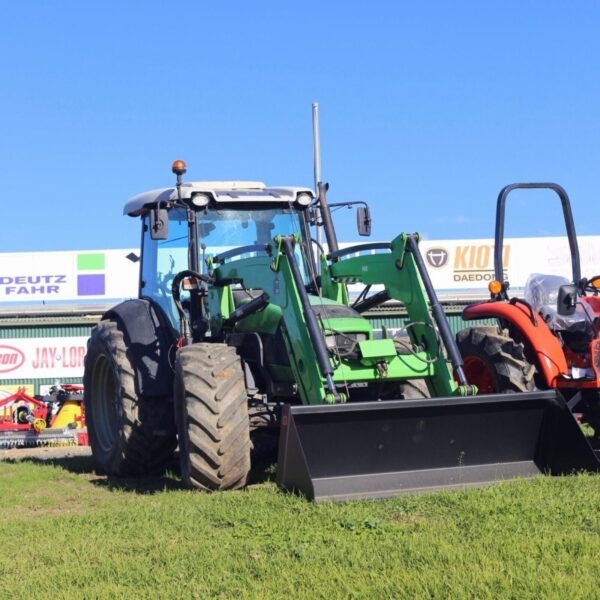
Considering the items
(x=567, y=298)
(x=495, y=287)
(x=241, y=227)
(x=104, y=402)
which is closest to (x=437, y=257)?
(x=104, y=402)

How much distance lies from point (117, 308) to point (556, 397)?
4.51 metres

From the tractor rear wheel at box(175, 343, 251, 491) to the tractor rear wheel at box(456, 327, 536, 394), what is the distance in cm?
219

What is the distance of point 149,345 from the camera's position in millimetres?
8961

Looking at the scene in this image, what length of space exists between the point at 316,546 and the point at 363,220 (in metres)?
4.51

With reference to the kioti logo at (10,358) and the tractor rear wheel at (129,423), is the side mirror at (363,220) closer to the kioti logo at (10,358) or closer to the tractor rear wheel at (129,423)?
the tractor rear wheel at (129,423)

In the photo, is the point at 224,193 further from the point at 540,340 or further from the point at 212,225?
the point at 540,340

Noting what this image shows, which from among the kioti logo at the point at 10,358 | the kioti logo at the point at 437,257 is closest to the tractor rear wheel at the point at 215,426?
the kioti logo at the point at 10,358

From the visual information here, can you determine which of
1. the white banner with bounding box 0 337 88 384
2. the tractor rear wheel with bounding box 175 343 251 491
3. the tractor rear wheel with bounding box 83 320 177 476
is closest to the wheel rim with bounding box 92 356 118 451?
the tractor rear wheel with bounding box 83 320 177 476

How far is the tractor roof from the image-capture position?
9.15 m

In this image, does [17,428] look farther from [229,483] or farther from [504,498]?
[504,498]

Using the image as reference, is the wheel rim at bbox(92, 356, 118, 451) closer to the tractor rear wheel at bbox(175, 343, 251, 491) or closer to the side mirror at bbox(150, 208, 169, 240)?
the side mirror at bbox(150, 208, 169, 240)

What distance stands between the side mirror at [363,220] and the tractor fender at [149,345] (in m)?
2.05

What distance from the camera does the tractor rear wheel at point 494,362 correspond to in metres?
7.83

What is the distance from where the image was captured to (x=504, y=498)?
603 cm
